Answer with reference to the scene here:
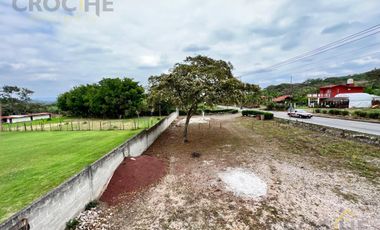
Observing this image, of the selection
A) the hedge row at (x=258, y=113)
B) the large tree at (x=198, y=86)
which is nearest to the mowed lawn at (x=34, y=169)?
the large tree at (x=198, y=86)

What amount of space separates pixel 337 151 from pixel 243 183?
6994mm

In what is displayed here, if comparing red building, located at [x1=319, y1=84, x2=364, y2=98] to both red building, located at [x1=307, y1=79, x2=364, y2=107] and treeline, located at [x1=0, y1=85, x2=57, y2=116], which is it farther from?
treeline, located at [x1=0, y1=85, x2=57, y2=116]

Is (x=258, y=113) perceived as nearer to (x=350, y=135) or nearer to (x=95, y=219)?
(x=350, y=135)

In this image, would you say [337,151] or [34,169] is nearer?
[34,169]

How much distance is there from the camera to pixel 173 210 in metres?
5.40

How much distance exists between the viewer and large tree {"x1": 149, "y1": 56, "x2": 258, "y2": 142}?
39.3 feet

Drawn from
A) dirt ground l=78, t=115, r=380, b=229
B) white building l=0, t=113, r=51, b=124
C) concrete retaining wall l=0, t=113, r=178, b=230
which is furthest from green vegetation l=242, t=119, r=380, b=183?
white building l=0, t=113, r=51, b=124

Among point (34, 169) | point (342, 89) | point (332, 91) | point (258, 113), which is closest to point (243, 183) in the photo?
point (34, 169)

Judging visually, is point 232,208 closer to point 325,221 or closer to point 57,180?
point 325,221

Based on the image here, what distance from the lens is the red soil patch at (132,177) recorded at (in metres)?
6.33

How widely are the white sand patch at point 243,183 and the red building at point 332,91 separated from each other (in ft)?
127

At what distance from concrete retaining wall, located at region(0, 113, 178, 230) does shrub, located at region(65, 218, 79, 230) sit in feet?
0.28

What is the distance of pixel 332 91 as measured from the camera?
135 feet

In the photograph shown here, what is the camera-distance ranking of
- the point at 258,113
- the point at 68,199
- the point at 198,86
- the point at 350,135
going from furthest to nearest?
the point at 258,113 → the point at 350,135 → the point at 198,86 → the point at 68,199
